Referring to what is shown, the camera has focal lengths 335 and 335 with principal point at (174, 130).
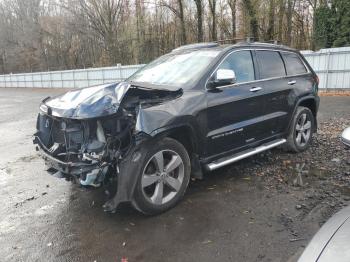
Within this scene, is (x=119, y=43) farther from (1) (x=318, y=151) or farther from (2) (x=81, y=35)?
(1) (x=318, y=151)

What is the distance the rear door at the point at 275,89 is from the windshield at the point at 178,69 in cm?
98

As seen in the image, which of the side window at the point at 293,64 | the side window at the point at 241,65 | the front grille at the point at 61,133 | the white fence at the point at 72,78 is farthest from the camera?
the white fence at the point at 72,78

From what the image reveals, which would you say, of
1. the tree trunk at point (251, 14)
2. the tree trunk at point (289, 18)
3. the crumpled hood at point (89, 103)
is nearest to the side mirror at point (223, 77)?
the crumpled hood at point (89, 103)

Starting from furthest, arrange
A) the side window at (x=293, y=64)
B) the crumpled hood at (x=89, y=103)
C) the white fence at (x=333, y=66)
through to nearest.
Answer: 1. the white fence at (x=333, y=66)
2. the side window at (x=293, y=64)
3. the crumpled hood at (x=89, y=103)

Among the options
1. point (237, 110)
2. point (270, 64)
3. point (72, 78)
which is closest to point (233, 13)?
point (72, 78)

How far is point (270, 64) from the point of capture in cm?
530

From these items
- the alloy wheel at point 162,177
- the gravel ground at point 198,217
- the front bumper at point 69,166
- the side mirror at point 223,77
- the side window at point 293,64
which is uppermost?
the side window at point 293,64

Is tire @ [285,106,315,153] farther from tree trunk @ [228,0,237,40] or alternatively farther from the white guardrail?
tree trunk @ [228,0,237,40]

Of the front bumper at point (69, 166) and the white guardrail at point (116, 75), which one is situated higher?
the white guardrail at point (116, 75)

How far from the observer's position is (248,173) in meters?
5.06

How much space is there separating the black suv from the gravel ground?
0.35m

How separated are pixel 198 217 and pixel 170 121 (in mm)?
1133

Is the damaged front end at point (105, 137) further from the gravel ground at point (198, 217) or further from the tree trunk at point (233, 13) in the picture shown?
the tree trunk at point (233, 13)

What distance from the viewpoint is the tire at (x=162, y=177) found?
3.66 m
